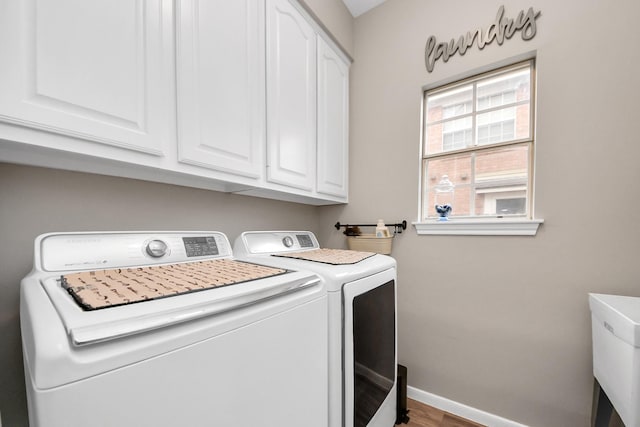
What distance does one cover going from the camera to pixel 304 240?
1809 mm

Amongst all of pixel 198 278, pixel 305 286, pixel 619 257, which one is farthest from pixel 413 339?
pixel 198 278

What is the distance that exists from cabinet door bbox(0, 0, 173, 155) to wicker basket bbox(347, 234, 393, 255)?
54.8 inches

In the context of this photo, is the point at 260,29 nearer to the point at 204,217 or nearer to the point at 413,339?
the point at 204,217

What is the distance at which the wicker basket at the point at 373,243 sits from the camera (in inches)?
72.1

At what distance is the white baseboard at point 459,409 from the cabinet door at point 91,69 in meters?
2.18

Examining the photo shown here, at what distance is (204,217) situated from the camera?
145 centimetres

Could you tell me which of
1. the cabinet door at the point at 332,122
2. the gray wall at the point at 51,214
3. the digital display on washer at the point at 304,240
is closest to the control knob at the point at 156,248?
the gray wall at the point at 51,214

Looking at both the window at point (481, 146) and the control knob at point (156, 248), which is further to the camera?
the window at point (481, 146)

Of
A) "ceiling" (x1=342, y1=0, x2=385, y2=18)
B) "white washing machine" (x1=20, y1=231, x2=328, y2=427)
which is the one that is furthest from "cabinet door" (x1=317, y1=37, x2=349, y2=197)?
"white washing machine" (x1=20, y1=231, x2=328, y2=427)

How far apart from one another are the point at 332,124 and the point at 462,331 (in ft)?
5.62

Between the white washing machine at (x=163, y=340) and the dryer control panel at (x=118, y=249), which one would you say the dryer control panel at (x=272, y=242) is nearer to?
the dryer control panel at (x=118, y=249)

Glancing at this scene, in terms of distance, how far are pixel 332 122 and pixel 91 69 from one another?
1.42 m

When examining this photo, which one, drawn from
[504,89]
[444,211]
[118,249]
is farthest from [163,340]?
[504,89]

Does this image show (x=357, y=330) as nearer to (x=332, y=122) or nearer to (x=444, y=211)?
(x=444, y=211)
